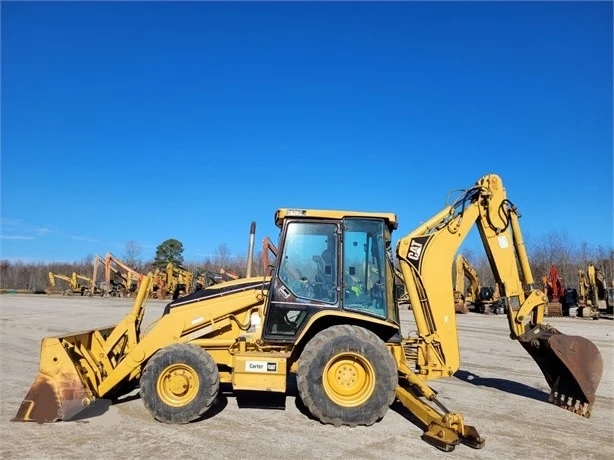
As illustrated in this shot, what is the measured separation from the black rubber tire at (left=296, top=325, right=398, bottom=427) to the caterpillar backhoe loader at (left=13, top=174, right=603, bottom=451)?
0.01m

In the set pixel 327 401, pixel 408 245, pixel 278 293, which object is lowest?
pixel 327 401

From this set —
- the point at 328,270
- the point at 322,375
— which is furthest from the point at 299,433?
the point at 328,270

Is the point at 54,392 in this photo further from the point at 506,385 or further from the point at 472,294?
the point at 472,294

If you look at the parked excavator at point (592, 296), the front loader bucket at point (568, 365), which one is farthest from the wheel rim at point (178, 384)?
the parked excavator at point (592, 296)

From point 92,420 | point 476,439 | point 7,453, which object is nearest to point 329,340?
point 476,439

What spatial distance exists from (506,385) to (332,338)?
4.27 meters

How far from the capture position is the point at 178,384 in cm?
583

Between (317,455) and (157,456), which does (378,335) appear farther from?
(157,456)

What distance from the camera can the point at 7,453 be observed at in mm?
4668

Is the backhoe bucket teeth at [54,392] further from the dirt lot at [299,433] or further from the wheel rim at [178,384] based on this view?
the wheel rim at [178,384]

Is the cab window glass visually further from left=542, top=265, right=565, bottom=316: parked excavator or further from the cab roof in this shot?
left=542, top=265, right=565, bottom=316: parked excavator

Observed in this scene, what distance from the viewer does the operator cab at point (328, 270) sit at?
6164 millimetres

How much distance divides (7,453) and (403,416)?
450cm

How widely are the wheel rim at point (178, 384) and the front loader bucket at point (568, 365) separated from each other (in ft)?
15.4
